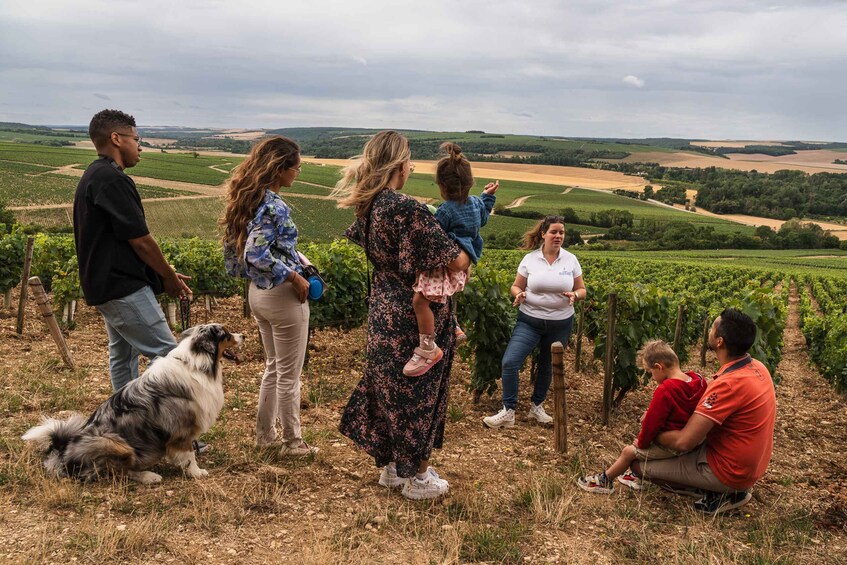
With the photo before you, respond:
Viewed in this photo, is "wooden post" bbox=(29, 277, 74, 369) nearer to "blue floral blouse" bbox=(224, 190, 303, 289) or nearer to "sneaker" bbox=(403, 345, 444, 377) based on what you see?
"blue floral blouse" bbox=(224, 190, 303, 289)

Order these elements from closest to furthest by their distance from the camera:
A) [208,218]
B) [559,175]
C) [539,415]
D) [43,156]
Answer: [539,415]
[208,218]
[43,156]
[559,175]

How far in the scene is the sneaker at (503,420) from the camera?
581cm

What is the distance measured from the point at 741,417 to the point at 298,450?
3062 mm

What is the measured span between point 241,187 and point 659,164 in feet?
415

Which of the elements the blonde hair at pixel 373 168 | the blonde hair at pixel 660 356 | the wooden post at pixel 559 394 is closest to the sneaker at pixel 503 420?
the wooden post at pixel 559 394

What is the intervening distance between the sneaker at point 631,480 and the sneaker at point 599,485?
0.42 feet

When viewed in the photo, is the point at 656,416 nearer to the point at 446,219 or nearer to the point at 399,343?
the point at 399,343

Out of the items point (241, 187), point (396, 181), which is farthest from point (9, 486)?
point (396, 181)

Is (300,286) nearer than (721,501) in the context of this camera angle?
Yes

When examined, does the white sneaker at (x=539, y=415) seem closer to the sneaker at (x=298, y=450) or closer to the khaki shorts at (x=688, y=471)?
the khaki shorts at (x=688, y=471)

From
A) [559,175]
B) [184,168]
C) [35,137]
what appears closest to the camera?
[184,168]

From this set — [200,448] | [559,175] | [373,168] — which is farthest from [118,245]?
[559,175]

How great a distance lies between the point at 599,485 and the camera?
437 centimetres

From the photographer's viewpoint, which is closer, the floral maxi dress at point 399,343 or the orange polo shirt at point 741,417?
the floral maxi dress at point 399,343
